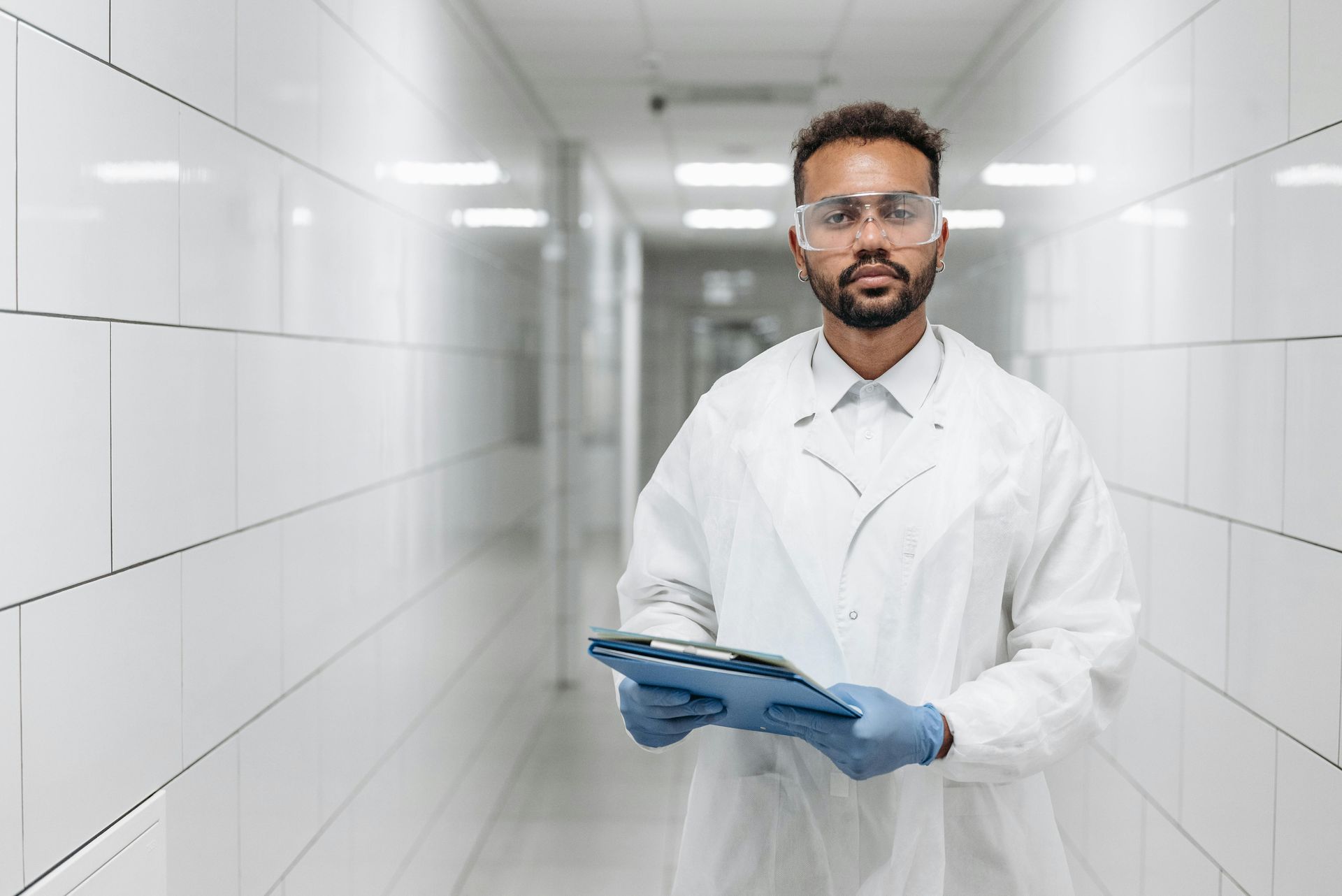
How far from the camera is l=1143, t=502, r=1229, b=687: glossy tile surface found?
187 cm

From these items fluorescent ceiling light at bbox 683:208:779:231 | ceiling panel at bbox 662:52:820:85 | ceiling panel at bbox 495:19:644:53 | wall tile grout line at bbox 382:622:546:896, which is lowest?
wall tile grout line at bbox 382:622:546:896

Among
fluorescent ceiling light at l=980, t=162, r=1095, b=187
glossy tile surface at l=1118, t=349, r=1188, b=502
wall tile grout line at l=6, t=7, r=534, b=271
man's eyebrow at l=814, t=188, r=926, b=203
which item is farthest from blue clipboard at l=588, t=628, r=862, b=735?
fluorescent ceiling light at l=980, t=162, r=1095, b=187

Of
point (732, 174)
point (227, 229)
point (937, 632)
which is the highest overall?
point (732, 174)

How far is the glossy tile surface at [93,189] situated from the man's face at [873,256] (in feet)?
2.75

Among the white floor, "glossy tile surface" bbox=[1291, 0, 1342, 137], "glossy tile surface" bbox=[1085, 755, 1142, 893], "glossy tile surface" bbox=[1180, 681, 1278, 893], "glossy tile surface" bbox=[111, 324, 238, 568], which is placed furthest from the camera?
the white floor

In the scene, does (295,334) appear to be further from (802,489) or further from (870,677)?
(870,677)

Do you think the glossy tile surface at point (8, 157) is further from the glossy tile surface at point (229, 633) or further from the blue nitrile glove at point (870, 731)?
the blue nitrile glove at point (870, 731)

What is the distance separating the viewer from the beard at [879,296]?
1.37 metres

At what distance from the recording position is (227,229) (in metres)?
1.50

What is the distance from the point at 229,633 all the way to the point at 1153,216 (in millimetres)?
1914

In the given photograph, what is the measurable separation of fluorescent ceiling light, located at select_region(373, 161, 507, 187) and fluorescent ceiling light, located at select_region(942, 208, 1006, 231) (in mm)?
1410

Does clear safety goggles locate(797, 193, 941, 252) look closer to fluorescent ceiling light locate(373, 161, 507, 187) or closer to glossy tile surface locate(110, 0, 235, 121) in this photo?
glossy tile surface locate(110, 0, 235, 121)

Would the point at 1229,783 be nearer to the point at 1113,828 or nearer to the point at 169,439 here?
the point at 1113,828

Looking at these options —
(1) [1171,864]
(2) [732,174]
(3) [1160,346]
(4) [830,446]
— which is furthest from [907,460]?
(2) [732,174]
